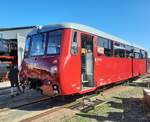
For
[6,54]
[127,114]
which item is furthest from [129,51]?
[6,54]

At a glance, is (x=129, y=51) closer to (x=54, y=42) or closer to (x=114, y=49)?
(x=114, y=49)

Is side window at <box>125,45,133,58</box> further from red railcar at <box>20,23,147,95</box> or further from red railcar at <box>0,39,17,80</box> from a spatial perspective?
red railcar at <box>0,39,17,80</box>

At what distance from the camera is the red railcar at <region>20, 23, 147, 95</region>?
9758 millimetres

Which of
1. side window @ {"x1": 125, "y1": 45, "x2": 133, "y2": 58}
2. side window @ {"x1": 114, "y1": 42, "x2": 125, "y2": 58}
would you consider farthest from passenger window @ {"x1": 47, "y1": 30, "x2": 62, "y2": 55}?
side window @ {"x1": 125, "y1": 45, "x2": 133, "y2": 58}

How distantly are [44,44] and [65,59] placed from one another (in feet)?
4.65

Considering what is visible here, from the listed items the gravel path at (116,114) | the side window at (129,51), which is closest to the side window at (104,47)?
the gravel path at (116,114)

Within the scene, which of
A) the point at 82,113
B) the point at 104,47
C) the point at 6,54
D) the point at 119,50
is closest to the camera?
the point at 82,113

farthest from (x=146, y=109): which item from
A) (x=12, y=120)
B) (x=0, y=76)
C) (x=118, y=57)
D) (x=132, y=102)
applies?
(x=0, y=76)

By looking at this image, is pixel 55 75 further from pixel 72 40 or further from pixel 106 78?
pixel 106 78

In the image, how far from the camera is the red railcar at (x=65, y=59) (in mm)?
9758

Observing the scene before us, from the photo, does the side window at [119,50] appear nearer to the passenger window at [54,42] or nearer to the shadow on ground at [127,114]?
the shadow on ground at [127,114]

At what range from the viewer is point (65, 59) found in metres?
9.74

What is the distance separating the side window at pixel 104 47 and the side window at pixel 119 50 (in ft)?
3.13

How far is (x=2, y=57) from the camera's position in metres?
26.1
